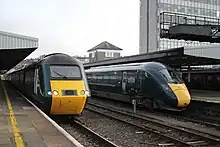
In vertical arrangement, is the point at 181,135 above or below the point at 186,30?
below

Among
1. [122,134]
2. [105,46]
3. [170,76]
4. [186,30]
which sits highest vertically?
[105,46]

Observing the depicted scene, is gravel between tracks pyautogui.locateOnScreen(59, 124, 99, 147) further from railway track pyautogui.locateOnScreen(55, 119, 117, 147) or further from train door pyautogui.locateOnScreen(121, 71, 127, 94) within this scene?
train door pyautogui.locateOnScreen(121, 71, 127, 94)

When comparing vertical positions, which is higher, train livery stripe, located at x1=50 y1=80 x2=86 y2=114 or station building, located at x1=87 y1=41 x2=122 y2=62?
station building, located at x1=87 y1=41 x2=122 y2=62

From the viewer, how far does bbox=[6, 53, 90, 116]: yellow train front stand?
12.5m

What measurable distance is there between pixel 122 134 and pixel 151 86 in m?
6.21

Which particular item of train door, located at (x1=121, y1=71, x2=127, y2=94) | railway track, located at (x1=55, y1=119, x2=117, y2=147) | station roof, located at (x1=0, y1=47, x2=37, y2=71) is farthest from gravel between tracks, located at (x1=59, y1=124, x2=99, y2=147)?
train door, located at (x1=121, y1=71, x2=127, y2=94)

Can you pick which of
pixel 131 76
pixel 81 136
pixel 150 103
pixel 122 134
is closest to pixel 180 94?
pixel 150 103

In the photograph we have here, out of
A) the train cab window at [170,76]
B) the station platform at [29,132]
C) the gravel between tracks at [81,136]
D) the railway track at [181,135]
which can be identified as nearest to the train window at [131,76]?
the train cab window at [170,76]

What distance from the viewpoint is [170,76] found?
1736 centimetres

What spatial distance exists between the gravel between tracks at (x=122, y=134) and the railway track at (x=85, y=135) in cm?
54

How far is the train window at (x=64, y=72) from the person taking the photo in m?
12.9

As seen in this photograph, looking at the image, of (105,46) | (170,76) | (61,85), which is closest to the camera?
(61,85)

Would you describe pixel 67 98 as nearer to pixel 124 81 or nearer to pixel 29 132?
pixel 29 132

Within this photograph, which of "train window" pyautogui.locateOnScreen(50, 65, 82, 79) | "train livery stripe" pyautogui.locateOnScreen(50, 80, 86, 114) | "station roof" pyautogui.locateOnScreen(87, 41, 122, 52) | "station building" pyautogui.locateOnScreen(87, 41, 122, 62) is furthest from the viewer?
"station roof" pyautogui.locateOnScreen(87, 41, 122, 52)
